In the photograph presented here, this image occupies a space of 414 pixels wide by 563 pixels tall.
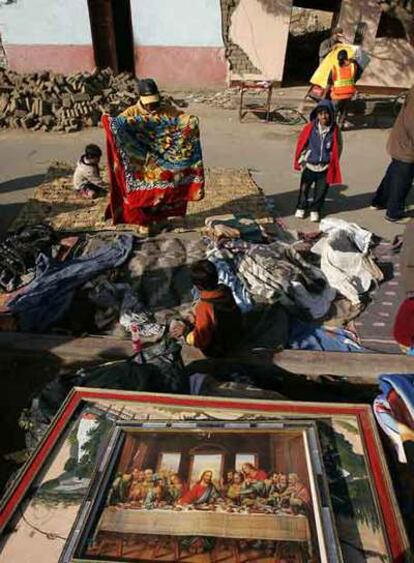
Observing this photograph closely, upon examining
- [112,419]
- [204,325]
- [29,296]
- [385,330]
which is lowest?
[385,330]

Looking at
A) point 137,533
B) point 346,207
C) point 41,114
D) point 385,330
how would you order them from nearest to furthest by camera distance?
point 137,533, point 385,330, point 346,207, point 41,114

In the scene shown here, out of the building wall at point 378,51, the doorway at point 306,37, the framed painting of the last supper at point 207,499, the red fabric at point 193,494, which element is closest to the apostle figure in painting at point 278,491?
the framed painting of the last supper at point 207,499

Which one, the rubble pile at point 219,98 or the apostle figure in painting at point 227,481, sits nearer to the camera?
the apostle figure in painting at point 227,481

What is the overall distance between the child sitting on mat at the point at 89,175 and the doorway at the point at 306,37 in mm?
7161

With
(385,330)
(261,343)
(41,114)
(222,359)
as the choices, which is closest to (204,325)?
(222,359)

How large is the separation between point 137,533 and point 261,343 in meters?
2.53

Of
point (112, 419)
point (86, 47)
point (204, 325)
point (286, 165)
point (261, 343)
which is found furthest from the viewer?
point (86, 47)

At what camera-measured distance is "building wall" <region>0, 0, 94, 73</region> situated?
10.0 meters

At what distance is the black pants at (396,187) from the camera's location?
5625 millimetres

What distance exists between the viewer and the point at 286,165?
779 cm

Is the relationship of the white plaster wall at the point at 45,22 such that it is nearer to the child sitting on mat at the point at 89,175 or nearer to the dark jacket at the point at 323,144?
the child sitting on mat at the point at 89,175

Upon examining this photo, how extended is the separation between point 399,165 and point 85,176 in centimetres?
434

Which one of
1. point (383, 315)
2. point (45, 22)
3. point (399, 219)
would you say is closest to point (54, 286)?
point (383, 315)

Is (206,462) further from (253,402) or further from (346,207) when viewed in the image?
(346,207)
